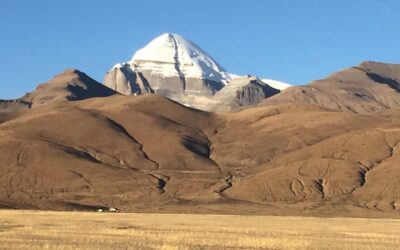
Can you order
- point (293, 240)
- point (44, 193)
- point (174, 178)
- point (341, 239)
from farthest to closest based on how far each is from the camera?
1. point (174, 178)
2. point (44, 193)
3. point (341, 239)
4. point (293, 240)

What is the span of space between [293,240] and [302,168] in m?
138

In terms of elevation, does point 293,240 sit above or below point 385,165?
below

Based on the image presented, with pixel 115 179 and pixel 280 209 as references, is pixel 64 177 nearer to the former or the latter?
pixel 115 179

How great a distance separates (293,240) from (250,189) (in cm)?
12475

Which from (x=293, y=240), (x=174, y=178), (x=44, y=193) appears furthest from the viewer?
(x=174, y=178)

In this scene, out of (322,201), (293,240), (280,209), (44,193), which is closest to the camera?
(293,240)

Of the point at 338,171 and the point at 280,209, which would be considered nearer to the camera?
the point at 280,209

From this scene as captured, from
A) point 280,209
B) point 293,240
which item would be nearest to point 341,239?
point 293,240

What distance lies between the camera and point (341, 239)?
62.0m

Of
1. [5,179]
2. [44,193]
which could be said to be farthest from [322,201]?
[5,179]

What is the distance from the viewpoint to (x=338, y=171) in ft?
629

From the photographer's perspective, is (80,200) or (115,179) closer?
(80,200)

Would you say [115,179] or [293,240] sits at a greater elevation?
[115,179]

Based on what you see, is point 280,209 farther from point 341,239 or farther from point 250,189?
point 341,239
